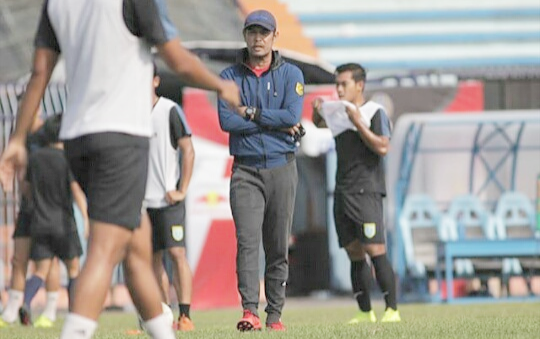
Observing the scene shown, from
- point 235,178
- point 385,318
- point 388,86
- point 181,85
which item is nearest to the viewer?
point 235,178

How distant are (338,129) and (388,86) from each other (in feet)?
23.6

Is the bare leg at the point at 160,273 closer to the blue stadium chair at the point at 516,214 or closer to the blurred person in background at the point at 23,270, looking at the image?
the blurred person in background at the point at 23,270

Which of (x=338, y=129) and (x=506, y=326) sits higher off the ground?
(x=338, y=129)

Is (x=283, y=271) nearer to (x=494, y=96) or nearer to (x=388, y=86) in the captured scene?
(x=388, y=86)

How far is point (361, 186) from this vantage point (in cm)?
1281

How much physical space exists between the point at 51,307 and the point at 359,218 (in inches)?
146

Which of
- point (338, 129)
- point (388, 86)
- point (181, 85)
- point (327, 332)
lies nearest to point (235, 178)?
point (327, 332)

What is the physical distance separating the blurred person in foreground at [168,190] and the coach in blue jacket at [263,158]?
1422mm

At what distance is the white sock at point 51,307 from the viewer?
14727mm

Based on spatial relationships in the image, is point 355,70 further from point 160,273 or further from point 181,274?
point 160,273

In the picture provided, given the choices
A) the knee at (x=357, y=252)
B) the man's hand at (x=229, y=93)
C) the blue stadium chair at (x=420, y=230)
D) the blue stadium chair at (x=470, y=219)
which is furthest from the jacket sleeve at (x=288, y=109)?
the blue stadium chair at (x=470, y=219)

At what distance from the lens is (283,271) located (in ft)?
35.4

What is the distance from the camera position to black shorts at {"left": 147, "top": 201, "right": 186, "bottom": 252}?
12.2 meters

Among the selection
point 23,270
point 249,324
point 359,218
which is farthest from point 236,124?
point 23,270
